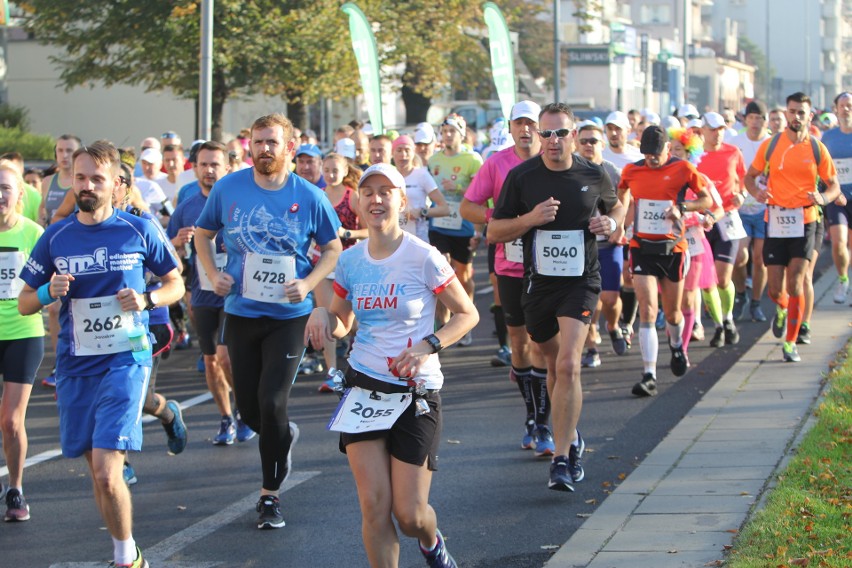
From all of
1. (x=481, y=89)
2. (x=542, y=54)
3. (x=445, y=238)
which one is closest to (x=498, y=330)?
(x=445, y=238)

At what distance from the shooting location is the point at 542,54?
54812 mm

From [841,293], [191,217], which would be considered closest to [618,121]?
[841,293]

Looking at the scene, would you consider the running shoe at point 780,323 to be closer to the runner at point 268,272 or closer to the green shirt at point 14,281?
the runner at point 268,272

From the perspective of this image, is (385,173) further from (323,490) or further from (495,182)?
(495,182)

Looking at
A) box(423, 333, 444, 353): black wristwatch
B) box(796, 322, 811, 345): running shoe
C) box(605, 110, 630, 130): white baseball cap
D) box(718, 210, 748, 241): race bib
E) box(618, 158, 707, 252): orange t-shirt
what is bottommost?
box(796, 322, 811, 345): running shoe

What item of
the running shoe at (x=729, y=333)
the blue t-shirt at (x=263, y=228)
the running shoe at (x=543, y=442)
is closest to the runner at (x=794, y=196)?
the running shoe at (x=729, y=333)

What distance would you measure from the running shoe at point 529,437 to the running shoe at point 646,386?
6.33ft

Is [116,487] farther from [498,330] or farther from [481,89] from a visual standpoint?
[481,89]

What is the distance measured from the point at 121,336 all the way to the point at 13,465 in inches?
62.6

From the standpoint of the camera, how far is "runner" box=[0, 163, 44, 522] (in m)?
7.30

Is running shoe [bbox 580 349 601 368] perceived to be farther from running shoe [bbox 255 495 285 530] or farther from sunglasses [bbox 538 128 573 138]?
running shoe [bbox 255 495 285 530]

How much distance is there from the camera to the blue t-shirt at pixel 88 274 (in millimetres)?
6117

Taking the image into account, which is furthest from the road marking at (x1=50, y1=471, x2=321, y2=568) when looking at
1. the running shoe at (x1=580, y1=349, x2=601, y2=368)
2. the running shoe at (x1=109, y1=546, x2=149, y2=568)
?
the running shoe at (x1=580, y1=349, x2=601, y2=368)

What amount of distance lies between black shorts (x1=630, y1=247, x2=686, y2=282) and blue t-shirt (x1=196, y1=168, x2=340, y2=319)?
407cm
